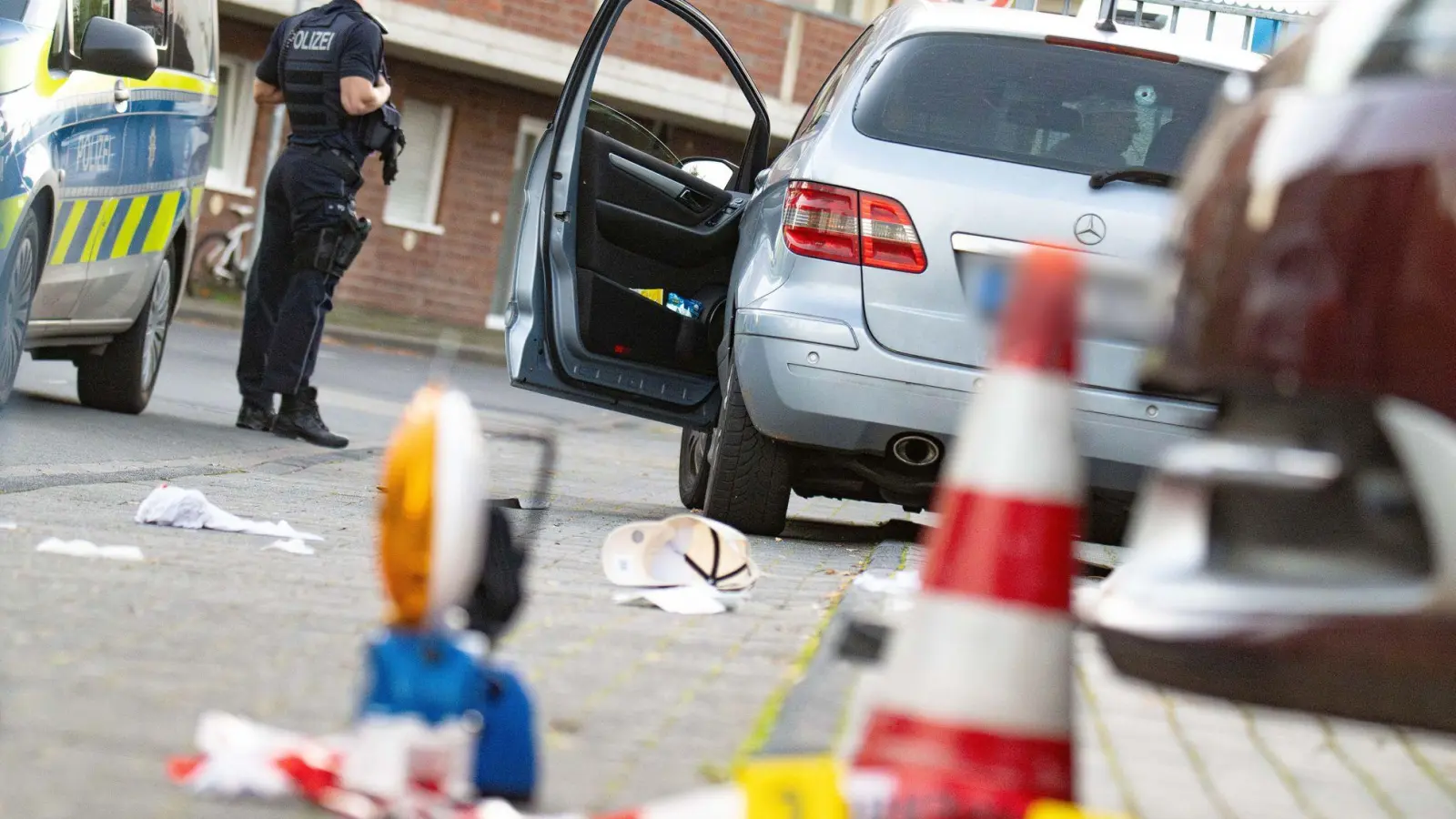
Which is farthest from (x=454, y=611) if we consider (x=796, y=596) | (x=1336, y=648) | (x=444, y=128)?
(x=444, y=128)

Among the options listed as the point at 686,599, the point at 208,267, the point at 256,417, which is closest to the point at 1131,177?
the point at 686,599

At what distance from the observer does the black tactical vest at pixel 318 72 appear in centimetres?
902

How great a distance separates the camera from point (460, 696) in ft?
8.66

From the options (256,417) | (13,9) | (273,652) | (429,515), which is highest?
(13,9)

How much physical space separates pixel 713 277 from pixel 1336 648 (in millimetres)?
5106

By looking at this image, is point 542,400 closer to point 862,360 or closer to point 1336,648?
point 862,360

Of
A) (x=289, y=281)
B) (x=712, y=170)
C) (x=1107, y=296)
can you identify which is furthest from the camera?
(x=289, y=281)

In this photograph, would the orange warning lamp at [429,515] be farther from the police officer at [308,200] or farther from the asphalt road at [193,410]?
the police officer at [308,200]

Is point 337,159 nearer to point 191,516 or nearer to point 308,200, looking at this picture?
point 308,200

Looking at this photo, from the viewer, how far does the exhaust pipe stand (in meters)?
6.20

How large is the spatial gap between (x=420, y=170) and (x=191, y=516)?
20.7m

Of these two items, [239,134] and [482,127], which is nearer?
Answer: [239,134]

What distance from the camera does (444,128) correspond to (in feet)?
84.4

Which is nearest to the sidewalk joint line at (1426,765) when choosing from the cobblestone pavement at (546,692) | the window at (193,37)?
the cobblestone pavement at (546,692)
